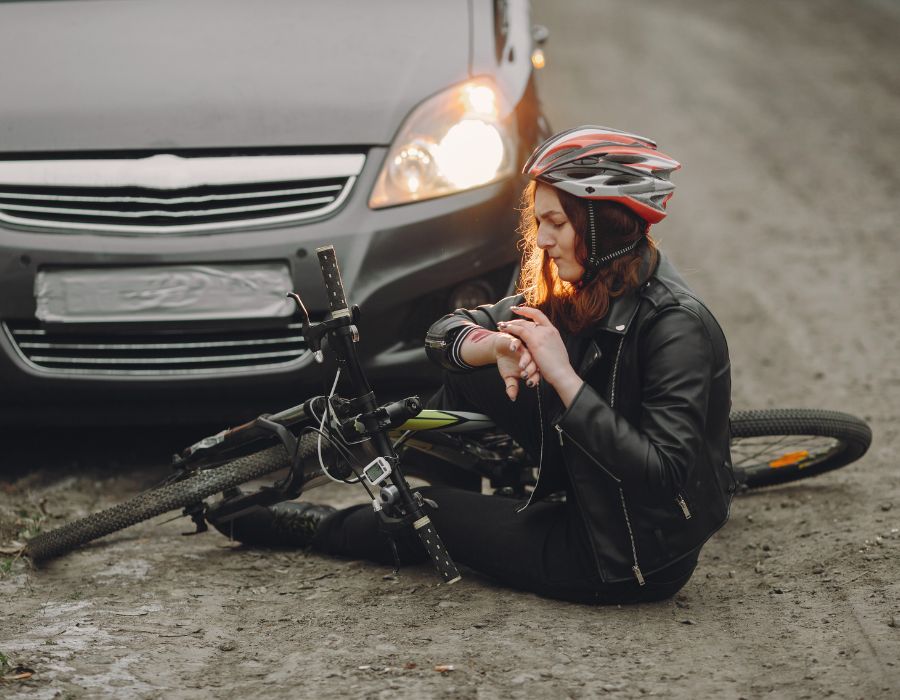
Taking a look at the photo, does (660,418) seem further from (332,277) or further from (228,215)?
(228,215)

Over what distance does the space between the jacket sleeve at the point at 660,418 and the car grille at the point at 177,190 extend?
4.83ft

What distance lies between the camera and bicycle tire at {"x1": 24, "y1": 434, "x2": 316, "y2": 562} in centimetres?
374

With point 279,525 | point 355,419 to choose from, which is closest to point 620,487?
point 355,419

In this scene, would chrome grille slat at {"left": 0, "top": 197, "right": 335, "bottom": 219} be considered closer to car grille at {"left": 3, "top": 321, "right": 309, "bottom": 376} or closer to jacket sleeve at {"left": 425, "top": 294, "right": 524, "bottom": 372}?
car grille at {"left": 3, "top": 321, "right": 309, "bottom": 376}

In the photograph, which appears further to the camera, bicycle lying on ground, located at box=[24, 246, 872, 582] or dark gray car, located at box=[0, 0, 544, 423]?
dark gray car, located at box=[0, 0, 544, 423]

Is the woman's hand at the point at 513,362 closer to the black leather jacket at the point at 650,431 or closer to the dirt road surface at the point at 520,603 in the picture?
the black leather jacket at the point at 650,431

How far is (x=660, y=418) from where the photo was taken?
3.12m

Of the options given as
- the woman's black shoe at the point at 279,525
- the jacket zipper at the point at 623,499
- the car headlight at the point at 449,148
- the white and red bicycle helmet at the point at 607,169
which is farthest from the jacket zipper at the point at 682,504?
the car headlight at the point at 449,148

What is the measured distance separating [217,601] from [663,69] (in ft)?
36.9

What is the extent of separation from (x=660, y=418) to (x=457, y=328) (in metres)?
0.72

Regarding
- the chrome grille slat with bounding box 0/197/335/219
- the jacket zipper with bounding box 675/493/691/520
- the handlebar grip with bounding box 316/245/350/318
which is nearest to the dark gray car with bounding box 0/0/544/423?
the chrome grille slat with bounding box 0/197/335/219

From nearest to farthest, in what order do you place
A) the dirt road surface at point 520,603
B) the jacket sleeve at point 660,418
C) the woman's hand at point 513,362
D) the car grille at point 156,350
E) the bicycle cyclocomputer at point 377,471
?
the dirt road surface at point 520,603 → the jacket sleeve at point 660,418 → the woman's hand at point 513,362 → the bicycle cyclocomputer at point 377,471 → the car grille at point 156,350

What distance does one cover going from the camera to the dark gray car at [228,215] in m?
4.18

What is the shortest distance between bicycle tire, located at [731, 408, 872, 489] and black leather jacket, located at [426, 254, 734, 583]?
952 millimetres
